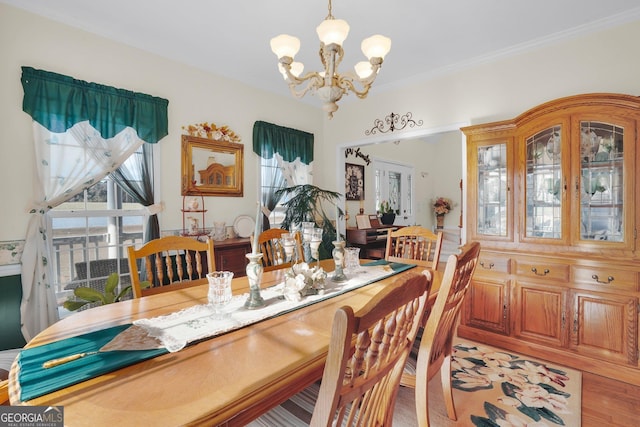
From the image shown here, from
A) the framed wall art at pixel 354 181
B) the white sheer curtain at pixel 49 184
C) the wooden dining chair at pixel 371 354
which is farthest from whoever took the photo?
the framed wall art at pixel 354 181

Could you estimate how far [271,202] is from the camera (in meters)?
3.88

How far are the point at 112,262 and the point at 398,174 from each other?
16.8 feet

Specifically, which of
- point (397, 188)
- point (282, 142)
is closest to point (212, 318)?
point (282, 142)

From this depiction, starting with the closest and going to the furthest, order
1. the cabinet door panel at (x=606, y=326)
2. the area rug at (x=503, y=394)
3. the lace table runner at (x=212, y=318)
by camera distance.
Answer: the lace table runner at (x=212, y=318) < the area rug at (x=503, y=394) < the cabinet door panel at (x=606, y=326)

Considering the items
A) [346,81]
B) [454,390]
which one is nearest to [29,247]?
[346,81]

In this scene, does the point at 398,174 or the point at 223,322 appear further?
the point at 398,174

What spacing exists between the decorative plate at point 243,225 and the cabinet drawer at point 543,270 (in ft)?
8.76

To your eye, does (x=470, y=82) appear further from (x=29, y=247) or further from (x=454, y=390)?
(x=29, y=247)

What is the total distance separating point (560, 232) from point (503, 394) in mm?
1340

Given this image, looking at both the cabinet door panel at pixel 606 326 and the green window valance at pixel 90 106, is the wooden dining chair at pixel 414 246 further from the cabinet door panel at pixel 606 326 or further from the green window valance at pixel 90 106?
the green window valance at pixel 90 106

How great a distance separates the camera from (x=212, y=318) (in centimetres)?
127

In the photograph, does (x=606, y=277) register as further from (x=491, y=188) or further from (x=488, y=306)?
(x=491, y=188)

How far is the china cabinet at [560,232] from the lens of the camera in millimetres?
2223

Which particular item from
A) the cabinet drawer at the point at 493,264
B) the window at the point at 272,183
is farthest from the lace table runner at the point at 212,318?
the window at the point at 272,183
